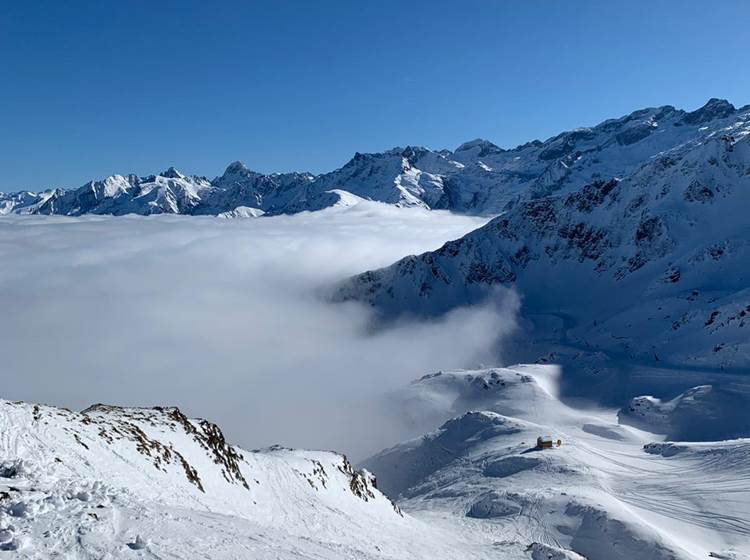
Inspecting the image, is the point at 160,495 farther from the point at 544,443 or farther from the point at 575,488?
the point at 544,443

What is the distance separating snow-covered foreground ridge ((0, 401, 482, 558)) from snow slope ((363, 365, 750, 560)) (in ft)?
40.4

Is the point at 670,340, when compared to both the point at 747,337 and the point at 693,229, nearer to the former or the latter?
the point at 747,337

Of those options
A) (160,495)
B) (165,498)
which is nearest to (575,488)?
(165,498)

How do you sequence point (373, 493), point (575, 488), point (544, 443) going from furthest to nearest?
point (544, 443) < point (575, 488) < point (373, 493)

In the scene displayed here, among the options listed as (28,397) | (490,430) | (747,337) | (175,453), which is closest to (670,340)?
(747,337)

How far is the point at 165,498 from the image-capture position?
2470cm

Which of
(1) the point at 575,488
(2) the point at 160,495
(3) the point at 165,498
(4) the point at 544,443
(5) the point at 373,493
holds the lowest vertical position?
(4) the point at 544,443

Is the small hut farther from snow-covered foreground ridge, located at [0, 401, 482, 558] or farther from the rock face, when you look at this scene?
the rock face

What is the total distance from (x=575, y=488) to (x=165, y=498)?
48.6 m

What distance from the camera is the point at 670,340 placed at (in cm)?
14075

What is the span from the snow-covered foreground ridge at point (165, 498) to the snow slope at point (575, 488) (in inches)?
485

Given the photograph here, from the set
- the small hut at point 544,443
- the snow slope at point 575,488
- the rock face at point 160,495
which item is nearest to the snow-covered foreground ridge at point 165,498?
the rock face at point 160,495

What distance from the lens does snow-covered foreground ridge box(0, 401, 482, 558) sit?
56.8 ft

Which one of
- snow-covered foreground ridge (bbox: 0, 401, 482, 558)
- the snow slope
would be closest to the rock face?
snow-covered foreground ridge (bbox: 0, 401, 482, 558)
